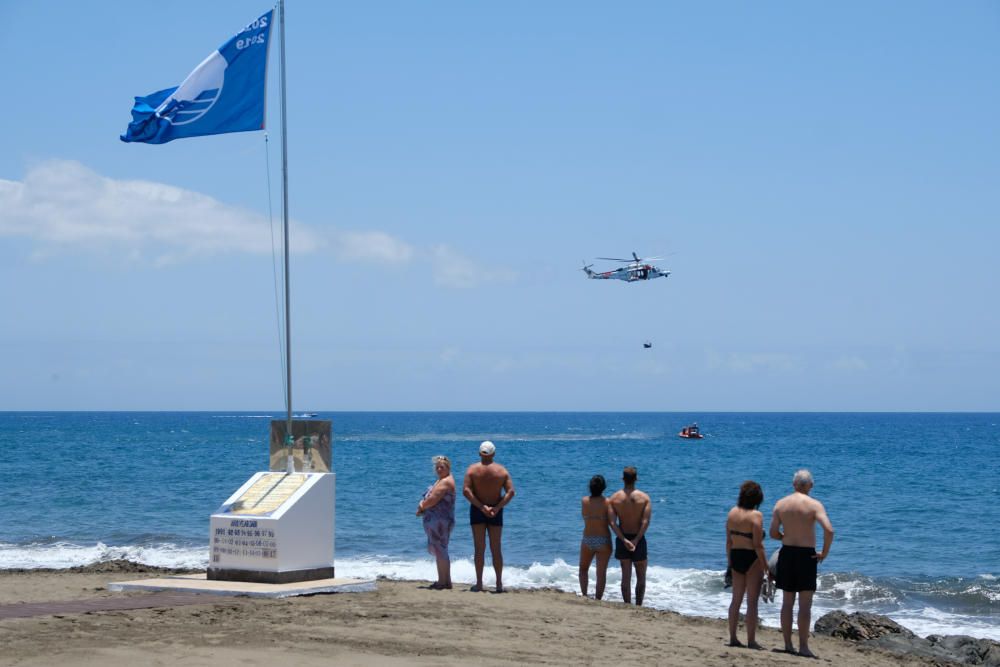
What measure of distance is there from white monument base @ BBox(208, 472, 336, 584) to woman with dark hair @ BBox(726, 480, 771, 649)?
4.30m

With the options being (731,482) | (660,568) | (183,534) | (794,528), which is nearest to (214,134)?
(794,528)

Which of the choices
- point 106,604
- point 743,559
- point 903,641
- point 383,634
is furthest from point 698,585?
point 106,604

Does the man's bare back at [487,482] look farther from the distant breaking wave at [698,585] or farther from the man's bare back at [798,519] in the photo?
the distant breaking wave at [698,585]

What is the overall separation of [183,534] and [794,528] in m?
17.7

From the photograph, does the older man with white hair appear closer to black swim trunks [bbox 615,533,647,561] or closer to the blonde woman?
black swim trunks [bbox 615,533,647,561]

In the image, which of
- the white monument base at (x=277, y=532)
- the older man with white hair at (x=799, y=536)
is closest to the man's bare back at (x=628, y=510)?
the older man with white hair at (x=799, y=536)

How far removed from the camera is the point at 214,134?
12.6 metres

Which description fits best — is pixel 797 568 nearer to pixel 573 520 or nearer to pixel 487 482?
pixel 487 482

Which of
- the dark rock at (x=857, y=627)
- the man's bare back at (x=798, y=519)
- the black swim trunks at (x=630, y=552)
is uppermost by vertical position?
the man's bare back at (x=798, y=519)

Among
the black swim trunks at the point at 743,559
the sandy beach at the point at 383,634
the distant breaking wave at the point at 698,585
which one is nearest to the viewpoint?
the sandy beach at the point at 383,634

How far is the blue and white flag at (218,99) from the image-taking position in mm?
12508

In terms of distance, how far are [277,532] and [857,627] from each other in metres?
6.88

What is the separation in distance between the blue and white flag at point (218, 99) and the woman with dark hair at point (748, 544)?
6.74m

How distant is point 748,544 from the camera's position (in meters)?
9.72
